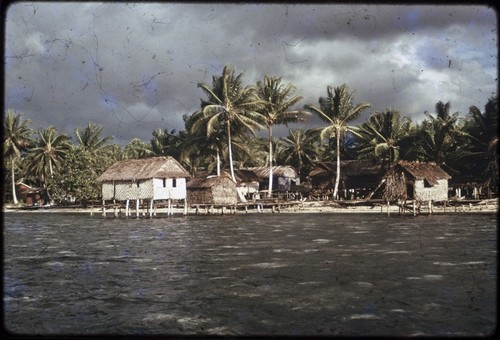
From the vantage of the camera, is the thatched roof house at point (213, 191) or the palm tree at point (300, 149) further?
the palm tree at point (300, 149)

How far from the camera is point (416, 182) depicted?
43.6m

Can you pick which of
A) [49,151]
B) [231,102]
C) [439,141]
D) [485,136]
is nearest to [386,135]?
[439,141]

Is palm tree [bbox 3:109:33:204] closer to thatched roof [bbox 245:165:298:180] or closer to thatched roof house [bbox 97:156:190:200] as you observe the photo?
thatched roof house [bbox 97:156:190:200]

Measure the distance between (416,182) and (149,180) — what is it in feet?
80.9

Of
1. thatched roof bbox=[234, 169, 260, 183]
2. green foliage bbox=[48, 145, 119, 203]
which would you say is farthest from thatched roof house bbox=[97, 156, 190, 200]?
thatched roof bbox=[234, 169, 260, 183]

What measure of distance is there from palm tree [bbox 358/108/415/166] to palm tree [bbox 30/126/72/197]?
125ft

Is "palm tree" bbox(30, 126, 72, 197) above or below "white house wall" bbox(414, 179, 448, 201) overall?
above

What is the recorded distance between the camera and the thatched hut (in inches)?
2109

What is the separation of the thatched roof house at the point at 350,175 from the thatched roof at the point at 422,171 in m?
7.97

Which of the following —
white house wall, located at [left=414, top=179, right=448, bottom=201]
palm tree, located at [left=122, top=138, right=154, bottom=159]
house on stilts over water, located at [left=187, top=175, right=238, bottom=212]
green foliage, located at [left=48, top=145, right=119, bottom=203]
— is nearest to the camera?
white house wall, located at [left=414, top=179, right=448, bottom=201]

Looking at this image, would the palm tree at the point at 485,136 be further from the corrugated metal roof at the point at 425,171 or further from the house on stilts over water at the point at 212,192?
the house on stilts over water at the point at 212,192

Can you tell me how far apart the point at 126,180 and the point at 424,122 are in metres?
31.0

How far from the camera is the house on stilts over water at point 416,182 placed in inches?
1703

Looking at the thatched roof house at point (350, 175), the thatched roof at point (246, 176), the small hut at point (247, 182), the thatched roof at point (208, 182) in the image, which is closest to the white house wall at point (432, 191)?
the thatched roof house at point (350, 175)
